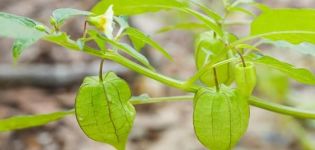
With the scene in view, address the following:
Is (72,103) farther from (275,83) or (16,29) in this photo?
(16,29)

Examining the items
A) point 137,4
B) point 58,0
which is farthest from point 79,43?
point 58,0

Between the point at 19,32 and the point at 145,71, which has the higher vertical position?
the point at 19,32

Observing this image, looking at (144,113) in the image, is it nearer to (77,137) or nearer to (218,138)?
(77,137)

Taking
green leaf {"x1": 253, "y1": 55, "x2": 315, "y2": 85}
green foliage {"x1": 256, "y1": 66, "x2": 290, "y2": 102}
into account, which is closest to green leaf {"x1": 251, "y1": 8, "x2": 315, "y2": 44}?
green leaf {"x1": 253, "y1": 55, "x2": 315, "y2": 85}

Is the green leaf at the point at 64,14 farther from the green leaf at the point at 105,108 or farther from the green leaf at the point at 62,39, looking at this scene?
the green leaf at the point at 105,108

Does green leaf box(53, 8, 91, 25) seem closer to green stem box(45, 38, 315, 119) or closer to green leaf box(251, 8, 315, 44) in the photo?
green stem box(45, 38, 315, 119)

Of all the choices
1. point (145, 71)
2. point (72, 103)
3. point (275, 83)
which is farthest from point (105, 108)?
point (72, 103)

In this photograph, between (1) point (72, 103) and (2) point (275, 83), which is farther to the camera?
(1) point (72, 103)
